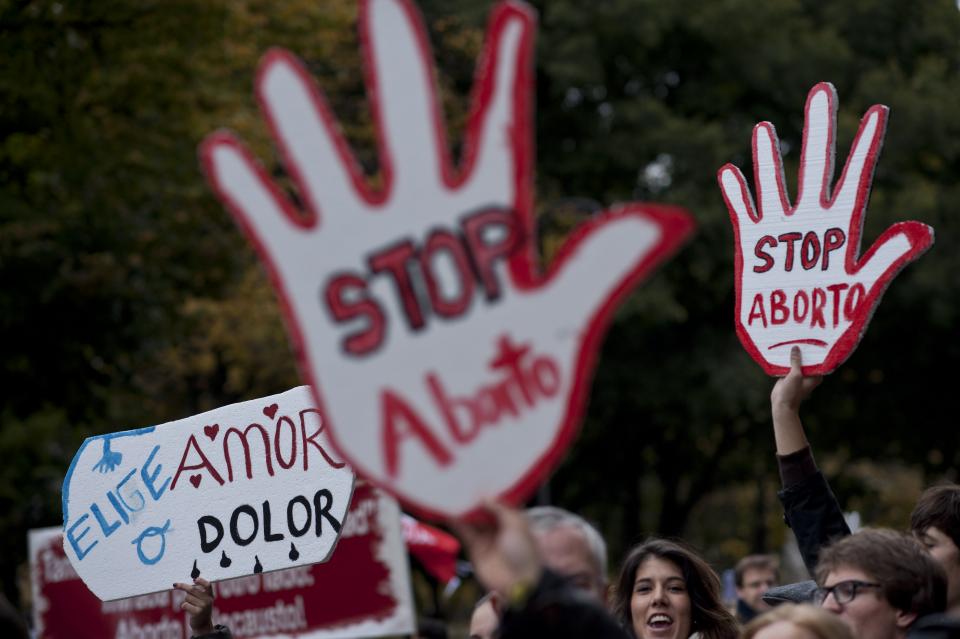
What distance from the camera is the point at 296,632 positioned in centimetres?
Result: 809

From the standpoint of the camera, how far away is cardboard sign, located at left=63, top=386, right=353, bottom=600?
500 cm

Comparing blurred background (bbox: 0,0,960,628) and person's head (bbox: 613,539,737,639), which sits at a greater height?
blurred background (bbox: 0,0,960,628)

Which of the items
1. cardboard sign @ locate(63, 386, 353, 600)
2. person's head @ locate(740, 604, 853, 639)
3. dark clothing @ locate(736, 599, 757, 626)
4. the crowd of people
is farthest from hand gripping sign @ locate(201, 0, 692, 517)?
dark clothing @ locate(736, 599, 757, 626)

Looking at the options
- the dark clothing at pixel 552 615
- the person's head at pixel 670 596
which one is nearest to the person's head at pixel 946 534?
the person's head at pixel 670 596

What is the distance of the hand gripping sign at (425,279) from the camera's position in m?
2.83

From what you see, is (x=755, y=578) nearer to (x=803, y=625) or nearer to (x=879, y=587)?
(x=879, y=587)

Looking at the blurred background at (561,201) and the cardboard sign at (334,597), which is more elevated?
the blurred background at (561,201)

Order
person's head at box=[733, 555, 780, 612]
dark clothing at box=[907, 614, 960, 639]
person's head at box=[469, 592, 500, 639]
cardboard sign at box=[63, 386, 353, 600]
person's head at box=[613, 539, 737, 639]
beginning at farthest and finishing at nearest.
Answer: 1. person's head at box=[733, 555, 780, 612]
2. cardboard sign at box=[63, 386, 353, 600]
3. person's head at box=[613, 539, 737, 639]
4. person's head at box=[469, 592, 500, 639]
5. dark clothing at box=[907, 614, 960, 639]

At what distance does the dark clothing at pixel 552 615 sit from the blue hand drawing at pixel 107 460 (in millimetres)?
2714

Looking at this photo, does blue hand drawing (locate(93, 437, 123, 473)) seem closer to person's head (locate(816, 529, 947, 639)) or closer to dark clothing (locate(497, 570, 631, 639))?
person's head (locate(816, 529, 947, 639))

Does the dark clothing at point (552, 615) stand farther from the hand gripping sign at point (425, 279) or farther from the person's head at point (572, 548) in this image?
the person's head at point (572, 548)

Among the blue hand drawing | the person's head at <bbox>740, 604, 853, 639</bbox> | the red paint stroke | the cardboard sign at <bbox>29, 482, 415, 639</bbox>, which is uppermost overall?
the blue hand drawing

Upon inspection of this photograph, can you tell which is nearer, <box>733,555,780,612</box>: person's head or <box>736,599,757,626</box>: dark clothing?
<box>733,555,780,612</box>: person's head

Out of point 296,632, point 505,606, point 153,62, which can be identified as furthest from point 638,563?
point 153,62
